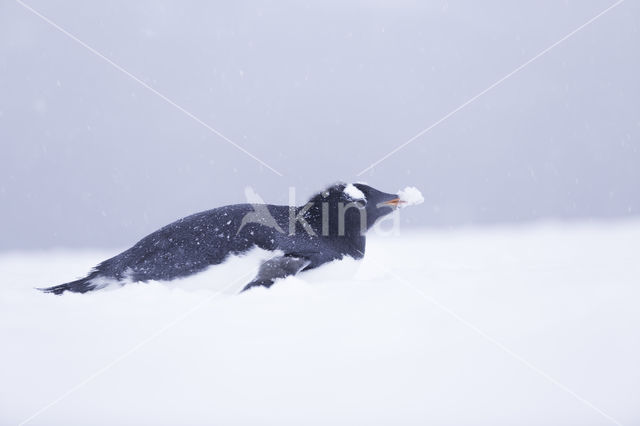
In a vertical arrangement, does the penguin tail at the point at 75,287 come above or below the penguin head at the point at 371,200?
below

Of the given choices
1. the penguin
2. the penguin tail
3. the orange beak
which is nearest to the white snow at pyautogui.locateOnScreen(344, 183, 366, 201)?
the penguin

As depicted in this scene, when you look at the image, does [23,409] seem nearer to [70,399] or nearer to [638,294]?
[70,399]

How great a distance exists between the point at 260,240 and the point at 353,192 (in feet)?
1.60

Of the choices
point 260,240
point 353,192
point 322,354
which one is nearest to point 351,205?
point 353,192

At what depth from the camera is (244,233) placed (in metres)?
2.14

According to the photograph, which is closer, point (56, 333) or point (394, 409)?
point (394, 409)

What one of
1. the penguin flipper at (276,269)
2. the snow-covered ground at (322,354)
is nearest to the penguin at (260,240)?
the penguin flipper at (276,269)

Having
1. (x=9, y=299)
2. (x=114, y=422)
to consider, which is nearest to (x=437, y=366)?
(x=114, y=422)

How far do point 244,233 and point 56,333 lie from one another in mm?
824

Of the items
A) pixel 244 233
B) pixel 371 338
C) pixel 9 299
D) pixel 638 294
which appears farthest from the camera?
pixel 244 233

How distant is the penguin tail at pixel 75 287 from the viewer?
205 centimetres

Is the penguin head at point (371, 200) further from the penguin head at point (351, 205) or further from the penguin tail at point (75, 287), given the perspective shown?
the penguin tail at point (75, 287)

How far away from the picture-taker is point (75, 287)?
2.08 metres

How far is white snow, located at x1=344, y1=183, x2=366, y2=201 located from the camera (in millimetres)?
2377
